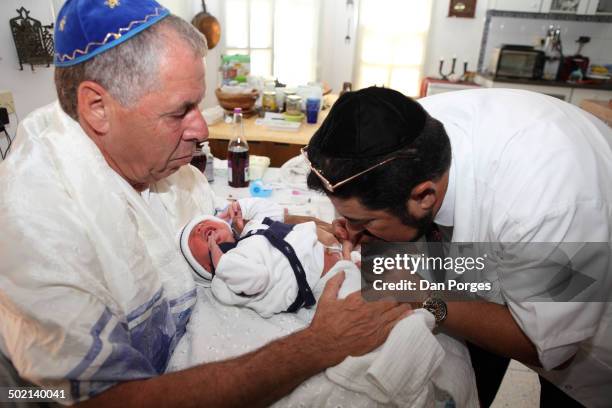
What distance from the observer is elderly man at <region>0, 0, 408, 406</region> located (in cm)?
78

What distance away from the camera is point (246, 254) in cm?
122

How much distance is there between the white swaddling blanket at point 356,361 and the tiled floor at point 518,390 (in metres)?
0.99

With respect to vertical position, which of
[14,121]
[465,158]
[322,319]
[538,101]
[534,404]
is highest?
[538,101]

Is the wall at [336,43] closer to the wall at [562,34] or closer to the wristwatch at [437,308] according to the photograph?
the wall at [562,34]

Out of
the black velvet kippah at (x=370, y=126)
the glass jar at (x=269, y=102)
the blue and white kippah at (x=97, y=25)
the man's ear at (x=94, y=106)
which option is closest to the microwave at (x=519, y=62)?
the glass jar at (x=269, y=102)

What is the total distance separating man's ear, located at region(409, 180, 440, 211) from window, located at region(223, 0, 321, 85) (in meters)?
4.38

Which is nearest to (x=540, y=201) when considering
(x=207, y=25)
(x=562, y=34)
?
(x=207, y=25)

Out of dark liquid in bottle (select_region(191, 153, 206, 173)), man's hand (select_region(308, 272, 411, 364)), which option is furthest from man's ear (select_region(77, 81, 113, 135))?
dark liquid in bottle (select_region(191, 153, 206, 173))

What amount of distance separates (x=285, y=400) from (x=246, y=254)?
43 centimetres

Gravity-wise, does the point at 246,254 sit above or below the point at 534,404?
above

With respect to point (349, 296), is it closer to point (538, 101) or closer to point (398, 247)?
point (398, 247)

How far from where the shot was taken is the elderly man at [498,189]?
3.11 feet

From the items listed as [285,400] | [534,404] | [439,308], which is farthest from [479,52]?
[285,400]

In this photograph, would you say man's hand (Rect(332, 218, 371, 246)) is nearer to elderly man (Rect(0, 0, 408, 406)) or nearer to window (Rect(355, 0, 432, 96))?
elderly man (Rect(0, 0, 408, 406))
